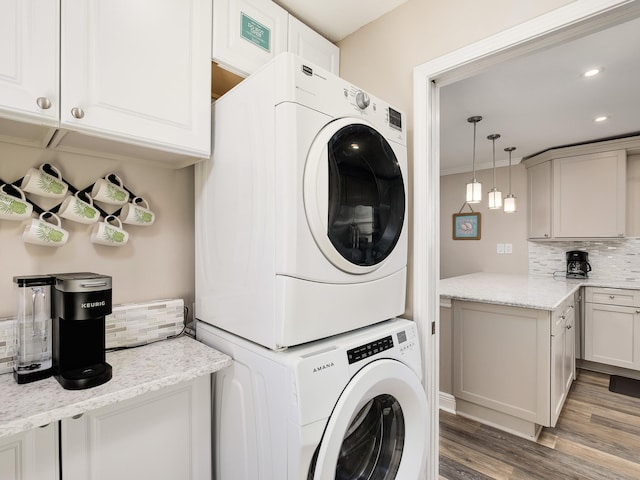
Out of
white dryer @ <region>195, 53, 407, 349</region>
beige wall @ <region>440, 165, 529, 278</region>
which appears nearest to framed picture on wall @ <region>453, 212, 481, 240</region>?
beige wall @ <region>440, 165, 529, 278</region>

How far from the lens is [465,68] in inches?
54.2

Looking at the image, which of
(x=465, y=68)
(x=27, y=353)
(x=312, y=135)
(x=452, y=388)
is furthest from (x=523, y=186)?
(x=27, y=353)

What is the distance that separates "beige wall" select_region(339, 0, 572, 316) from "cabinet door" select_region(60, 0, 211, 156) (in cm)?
80

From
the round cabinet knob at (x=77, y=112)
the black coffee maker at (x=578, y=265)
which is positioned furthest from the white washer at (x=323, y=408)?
the black coffee maker at (x=578, y=265)

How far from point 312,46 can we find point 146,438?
181 cm

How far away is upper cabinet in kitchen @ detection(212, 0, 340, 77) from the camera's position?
1285 mm

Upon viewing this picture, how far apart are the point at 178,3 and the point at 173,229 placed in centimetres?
87

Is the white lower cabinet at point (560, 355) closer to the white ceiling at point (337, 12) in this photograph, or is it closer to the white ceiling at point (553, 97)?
the white ceiling at point (553, 97)

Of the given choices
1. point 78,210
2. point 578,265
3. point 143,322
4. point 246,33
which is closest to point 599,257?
point 578,265

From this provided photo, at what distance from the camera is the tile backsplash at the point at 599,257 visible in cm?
362

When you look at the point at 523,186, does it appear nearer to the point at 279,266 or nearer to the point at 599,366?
the point at 599,366

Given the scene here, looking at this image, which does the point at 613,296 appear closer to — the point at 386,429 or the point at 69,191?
the point at 386,429

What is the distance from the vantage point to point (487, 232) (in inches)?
178

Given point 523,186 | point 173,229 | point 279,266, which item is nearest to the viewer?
point 279,266
